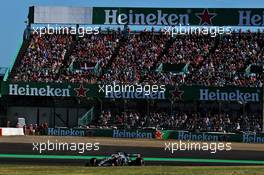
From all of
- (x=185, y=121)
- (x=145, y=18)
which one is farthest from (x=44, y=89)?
(x=145, y=18)

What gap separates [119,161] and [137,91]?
31.9 m

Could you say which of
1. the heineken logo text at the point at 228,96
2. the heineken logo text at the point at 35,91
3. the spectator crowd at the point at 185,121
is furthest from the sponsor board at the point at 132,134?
the heineken logo text at the point at 35,91

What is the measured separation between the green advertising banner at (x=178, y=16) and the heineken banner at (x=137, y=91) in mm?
11175

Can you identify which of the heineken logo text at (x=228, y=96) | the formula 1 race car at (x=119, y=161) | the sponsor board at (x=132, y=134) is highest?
the heineken logo text at (x=228, y=96)

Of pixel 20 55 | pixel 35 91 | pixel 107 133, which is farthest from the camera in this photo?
pixel 20 55

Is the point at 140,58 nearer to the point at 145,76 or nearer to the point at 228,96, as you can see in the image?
the point at 145,76

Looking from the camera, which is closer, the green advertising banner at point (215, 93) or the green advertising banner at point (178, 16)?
the green advertising banner at point (215, 93)

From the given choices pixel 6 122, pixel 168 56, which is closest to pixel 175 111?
A: pixel 168 56

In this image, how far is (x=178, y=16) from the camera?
69.4 meters

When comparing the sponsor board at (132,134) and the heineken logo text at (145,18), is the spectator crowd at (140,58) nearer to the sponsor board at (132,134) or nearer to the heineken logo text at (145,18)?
the heineken logo text at (145,18)

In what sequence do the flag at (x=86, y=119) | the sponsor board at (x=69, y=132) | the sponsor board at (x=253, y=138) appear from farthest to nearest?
the flag at (x=86, y=119) → the sponsor board at (x=69, y=132) → the sponsor board at (x=253, y=138)

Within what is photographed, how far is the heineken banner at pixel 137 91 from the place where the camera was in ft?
191

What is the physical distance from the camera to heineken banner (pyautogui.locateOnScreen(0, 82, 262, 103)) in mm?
58250

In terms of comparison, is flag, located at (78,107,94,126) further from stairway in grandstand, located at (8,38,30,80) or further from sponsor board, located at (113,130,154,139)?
stairway in grandstand, located at (8,38,30,80)
